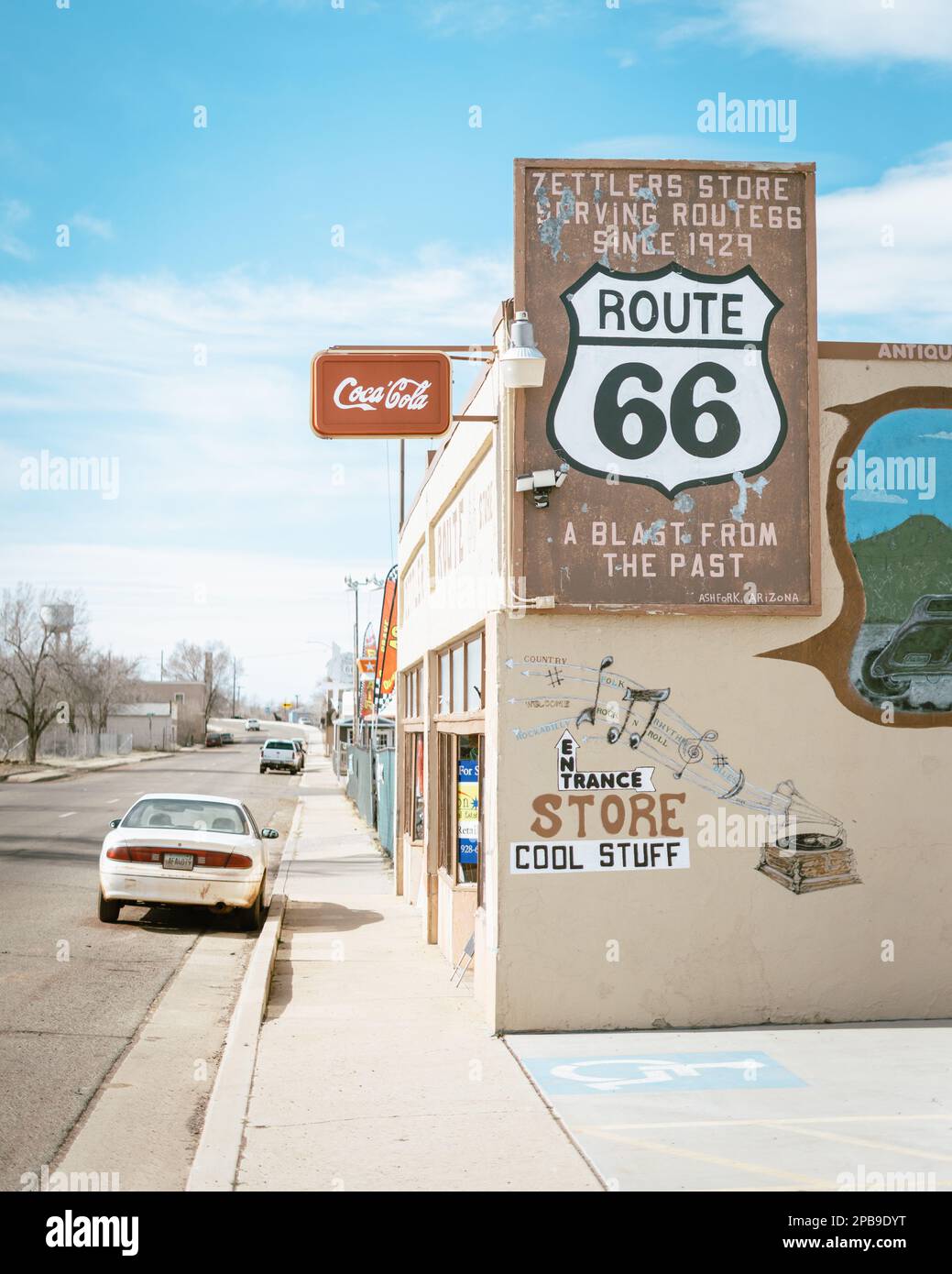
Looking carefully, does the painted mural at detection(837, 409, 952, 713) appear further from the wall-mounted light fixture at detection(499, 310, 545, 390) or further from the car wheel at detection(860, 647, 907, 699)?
the wall-mounted light fixture at detection(499, 310, 545, 390)

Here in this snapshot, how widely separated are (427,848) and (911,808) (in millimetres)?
6108

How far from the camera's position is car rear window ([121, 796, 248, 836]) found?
14.5 meters

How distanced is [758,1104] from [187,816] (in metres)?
9.47

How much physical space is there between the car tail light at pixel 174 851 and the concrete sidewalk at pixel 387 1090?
3.46 feet

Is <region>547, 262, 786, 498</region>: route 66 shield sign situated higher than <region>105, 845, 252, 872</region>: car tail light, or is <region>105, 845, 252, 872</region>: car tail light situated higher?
<region>547, 262, 786, 498</region>: route 66 shield sign

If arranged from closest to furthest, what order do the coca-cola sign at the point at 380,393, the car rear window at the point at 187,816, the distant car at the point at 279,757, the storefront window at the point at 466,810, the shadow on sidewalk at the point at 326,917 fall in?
the coca-cola sign at the point at 380,393, the storefront window at the point at 466,810, the car rear window at the point at 187,816, the shadow on sidewalk at the point at 326,917, the distant car at the point at 279,757

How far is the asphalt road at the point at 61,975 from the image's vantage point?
7.15 metres

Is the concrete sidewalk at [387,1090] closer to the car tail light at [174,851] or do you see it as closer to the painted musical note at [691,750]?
the car tail light at [174,851]

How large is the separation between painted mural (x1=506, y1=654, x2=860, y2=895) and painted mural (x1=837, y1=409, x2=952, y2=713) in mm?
1141

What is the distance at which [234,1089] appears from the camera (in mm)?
7488

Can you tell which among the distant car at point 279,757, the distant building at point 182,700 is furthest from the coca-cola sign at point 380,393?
the distant building at point 182,700

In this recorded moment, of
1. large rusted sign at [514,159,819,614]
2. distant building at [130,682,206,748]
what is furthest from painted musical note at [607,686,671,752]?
distant building at [130,682,206,748]
